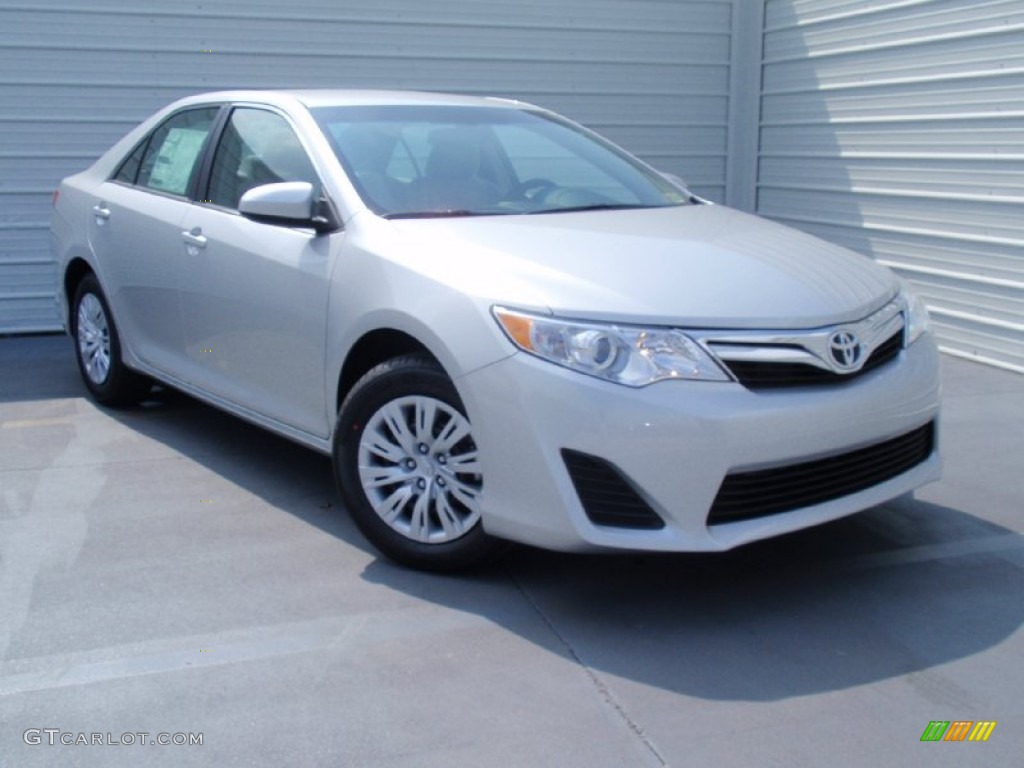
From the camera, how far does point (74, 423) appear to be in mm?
6203

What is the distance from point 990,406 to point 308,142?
384cm

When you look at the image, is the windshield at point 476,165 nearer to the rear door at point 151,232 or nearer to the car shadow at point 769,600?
the rear door at point 151,232

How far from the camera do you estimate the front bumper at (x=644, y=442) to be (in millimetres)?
3482

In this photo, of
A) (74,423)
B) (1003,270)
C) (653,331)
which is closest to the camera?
(653,331)

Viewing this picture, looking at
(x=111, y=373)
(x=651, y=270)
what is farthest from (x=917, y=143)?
(x=111, y=373)

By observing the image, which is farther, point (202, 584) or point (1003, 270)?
point (1003, 270)

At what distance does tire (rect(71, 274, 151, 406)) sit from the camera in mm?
6176

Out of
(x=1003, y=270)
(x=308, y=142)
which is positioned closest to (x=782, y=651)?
(x=308, y=142)

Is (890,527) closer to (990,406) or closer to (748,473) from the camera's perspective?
(748,473)

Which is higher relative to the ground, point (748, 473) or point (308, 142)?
point (308, 142)

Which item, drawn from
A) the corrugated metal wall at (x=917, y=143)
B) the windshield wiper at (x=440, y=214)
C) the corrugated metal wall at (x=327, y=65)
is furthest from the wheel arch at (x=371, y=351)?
the corrugated metal wall at (x=327, y=65)

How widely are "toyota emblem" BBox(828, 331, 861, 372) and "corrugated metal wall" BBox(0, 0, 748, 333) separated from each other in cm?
618

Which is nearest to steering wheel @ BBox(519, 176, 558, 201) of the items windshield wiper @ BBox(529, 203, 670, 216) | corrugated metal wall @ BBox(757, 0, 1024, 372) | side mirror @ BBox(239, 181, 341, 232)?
windshield wiper @ BBox(529, 203, 670, 216)

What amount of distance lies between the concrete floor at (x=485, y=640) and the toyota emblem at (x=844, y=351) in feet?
2.53
